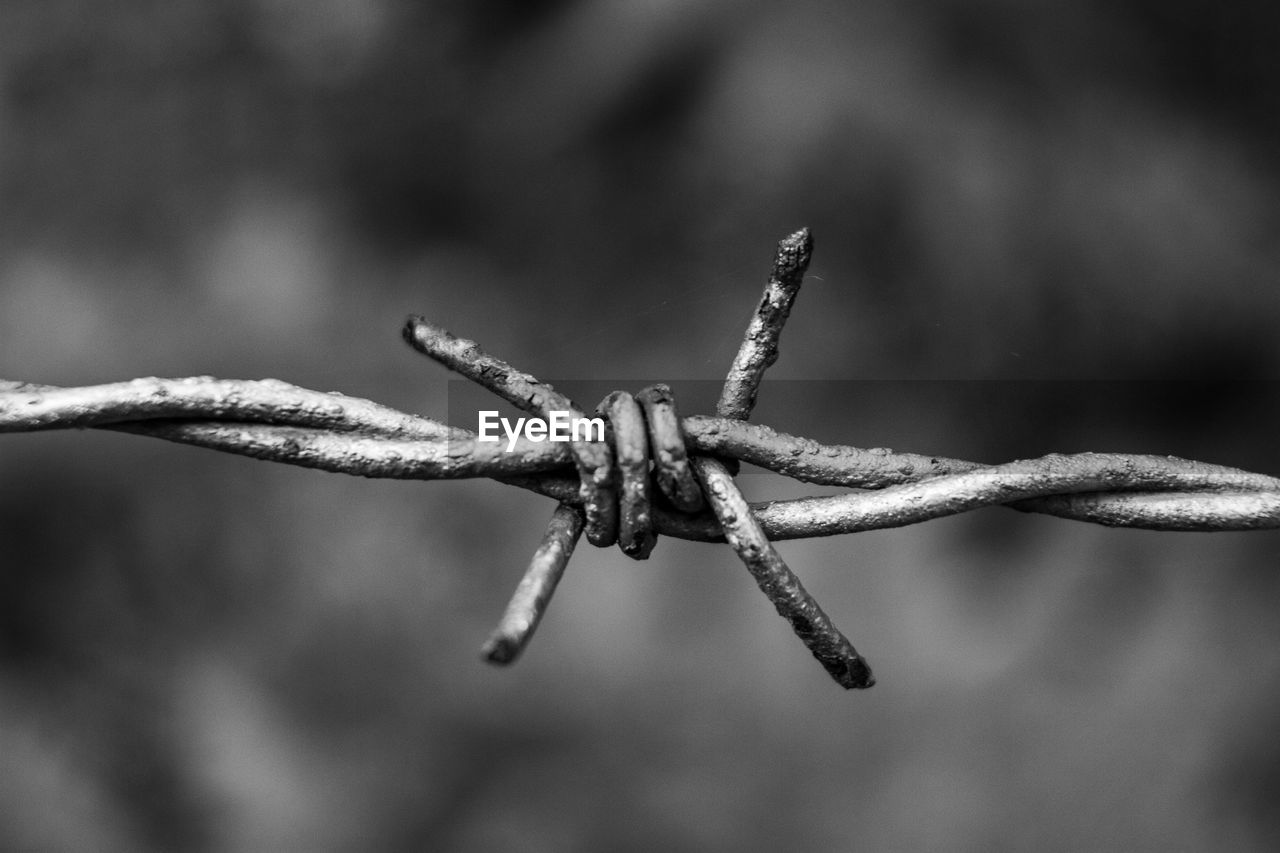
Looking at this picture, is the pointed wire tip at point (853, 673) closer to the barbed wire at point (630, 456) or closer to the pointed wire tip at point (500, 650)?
the barbed wire at point (630, 456)

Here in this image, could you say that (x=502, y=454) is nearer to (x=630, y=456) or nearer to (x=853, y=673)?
(x=630, y=456)

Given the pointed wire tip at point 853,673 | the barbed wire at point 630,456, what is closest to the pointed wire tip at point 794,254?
the barbed wire at point 630,456

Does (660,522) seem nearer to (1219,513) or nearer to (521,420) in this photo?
(521,420)

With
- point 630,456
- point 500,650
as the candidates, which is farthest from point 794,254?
point 500,650

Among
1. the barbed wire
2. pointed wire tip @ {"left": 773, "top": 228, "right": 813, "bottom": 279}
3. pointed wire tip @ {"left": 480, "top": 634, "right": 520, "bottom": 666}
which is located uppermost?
pointed wire tip @ {"left": 773, "top": 228, "right": 813, "bottom": 279}

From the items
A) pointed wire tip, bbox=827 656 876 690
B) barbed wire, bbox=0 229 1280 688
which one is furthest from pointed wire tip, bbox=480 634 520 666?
pointed wire tip, bbox=827 656 876 690

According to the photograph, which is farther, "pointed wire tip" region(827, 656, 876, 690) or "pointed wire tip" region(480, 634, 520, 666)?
"pointed wire tip" region(827, 656, 876, 690)

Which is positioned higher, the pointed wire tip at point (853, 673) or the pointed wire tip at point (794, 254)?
the pointed wire tip at point (794, 254)

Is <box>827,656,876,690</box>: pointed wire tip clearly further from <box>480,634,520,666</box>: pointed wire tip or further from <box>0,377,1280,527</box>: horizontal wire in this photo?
<box>480,634,520,666</box>: pointed wire tip

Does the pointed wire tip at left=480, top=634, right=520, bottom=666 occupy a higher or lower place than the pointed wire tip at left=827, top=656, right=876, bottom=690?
lower

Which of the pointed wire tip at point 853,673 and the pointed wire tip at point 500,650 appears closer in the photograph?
the pointed wire tip at point 500,650
